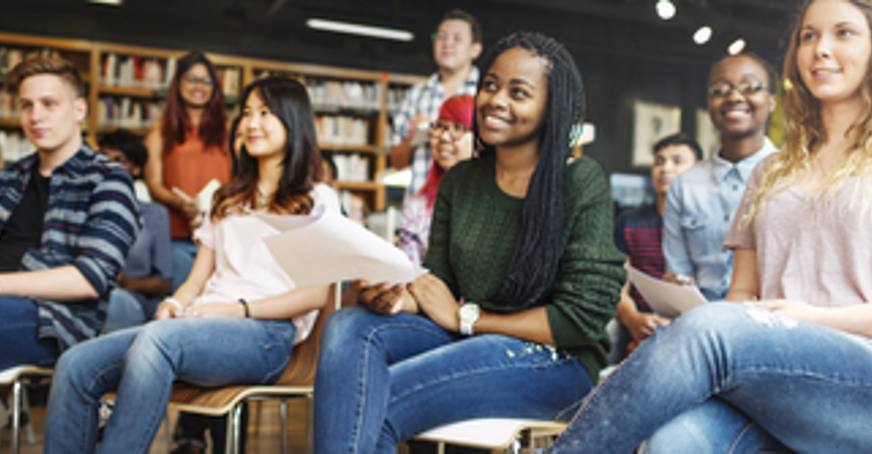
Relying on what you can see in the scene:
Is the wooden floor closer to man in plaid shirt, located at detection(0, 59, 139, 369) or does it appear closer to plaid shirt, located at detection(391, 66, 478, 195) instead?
man in plaid shirt, located at detection(0, 59, 139, 369)

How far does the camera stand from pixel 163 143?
3301mm

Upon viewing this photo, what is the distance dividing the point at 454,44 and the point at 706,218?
5.76ft

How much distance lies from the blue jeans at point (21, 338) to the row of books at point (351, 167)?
188 inches

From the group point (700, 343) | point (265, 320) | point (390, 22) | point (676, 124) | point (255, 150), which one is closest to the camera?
point (700, 343)

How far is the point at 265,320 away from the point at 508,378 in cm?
75

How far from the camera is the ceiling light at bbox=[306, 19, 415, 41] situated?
6.89 m

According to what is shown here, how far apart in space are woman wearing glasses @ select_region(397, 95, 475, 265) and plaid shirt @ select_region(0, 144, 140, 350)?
87 centimetres

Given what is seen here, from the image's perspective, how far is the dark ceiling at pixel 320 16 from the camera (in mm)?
5254

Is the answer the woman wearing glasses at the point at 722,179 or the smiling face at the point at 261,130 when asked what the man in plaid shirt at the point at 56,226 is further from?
the woman wearing glasses at the point at 722,179

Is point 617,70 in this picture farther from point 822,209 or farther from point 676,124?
point 822,209

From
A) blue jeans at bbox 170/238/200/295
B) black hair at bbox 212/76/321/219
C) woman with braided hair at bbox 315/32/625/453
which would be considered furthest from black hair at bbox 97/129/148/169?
woman with braided hair at bbox 315/32/625/453

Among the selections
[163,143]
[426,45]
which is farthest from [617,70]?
[163,143]

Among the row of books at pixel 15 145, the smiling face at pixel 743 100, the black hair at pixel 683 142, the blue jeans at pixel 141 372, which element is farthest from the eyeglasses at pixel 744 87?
the row of books at pixel 15 145

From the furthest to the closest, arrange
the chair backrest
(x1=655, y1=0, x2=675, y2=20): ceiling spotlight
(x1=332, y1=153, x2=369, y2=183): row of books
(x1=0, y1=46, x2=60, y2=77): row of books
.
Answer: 1. (x1=332, y1=153, x2=369, y2=183): row of books
2. (x1=0, y1=46, x2=60, y2=77): row of books
3. (x1=655, y1=0, x2=675, y2=20): ceiling spotlight
4. the chair backrest
